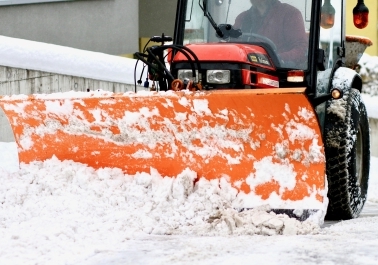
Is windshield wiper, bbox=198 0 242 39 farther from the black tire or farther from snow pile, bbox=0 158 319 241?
snow pile, bbox=0 158 319 241

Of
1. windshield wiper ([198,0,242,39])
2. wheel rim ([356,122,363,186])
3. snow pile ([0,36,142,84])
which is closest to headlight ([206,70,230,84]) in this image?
windshield wiper ([198,0,242,39])

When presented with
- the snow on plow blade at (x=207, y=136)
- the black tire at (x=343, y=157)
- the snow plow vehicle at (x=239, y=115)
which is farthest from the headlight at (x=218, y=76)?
the black tire at (x=343, y=157)

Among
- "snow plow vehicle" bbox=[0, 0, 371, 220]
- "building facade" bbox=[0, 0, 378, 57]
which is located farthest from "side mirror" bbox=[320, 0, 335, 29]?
"building facade" bbox=[0, 0, 378, 57]

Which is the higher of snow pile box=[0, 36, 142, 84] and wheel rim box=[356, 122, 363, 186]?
snow pile box=[0, 36, 142, 84]

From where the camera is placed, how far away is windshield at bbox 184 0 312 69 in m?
6.09

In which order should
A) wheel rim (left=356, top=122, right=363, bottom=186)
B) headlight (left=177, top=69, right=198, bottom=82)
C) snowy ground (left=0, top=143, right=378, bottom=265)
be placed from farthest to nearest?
wheel rim (left=356, top=122, right=363, bottom=186), headlight (left=177, top=69, right=198, bottom=82), snowy ground (left=0, top=143, right=378, bottom=265)

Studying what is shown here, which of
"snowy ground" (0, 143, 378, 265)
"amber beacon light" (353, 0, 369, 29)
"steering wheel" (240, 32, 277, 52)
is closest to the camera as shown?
"snowy ground" (0, 143, 378, 265)

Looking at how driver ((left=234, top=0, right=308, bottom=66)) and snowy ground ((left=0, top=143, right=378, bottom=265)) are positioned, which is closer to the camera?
snowy ground ((left=0, top=143, right=378, bottom=265))

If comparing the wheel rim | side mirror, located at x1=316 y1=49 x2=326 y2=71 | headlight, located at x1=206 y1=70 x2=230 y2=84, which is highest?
side mirror, located at x1=316 y1=49 x2=326 y2=71

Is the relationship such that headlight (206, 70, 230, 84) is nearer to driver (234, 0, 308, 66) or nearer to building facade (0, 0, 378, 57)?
driver (234, 0, 308, 66)

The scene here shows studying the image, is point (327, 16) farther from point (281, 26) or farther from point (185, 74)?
point (185, 74)

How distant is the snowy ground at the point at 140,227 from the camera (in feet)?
14.8

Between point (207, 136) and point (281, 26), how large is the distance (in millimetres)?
1087

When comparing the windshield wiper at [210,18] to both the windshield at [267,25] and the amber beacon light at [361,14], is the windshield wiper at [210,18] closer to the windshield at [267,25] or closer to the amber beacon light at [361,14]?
the windshield at [267,25]
